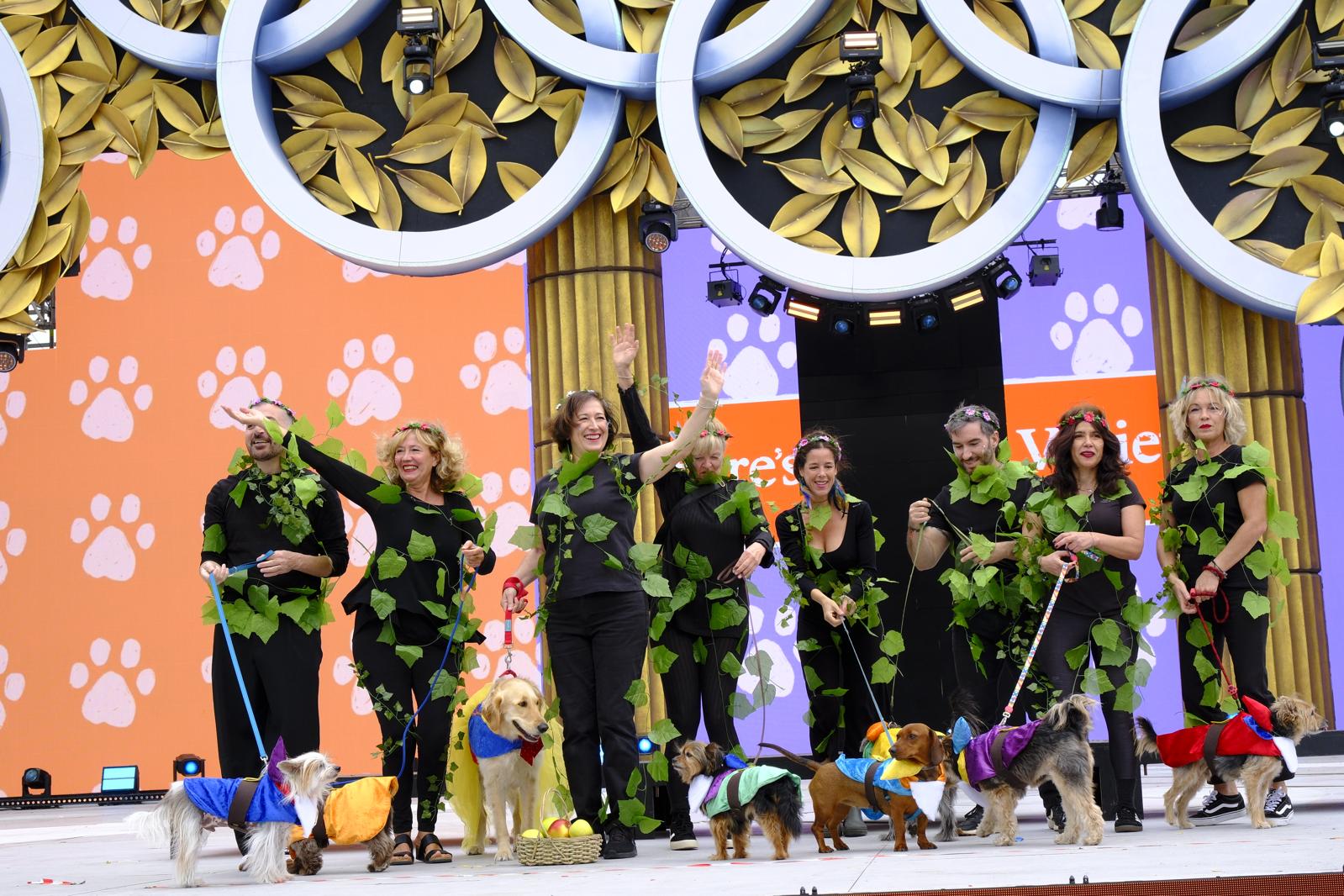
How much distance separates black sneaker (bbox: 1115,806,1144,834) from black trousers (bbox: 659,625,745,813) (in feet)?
4.28

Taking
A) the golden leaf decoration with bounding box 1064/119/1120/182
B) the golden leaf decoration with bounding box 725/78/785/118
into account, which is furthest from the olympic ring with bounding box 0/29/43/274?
the golden leaf decoration with bounding box 1064/119/1120/182

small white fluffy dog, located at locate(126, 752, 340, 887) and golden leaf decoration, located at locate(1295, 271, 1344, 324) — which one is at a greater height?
golden leaf decoration, located at locate(1295, 271, 1344, 324)

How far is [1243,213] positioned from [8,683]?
28.6ft

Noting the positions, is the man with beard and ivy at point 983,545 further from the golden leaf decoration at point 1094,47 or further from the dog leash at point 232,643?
the dog leash at point 232,643

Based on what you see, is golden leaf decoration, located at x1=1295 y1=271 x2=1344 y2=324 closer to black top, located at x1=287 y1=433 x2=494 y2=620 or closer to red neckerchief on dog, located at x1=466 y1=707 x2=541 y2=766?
black top, located at x1=287 y1=433 x2=494 y2=620

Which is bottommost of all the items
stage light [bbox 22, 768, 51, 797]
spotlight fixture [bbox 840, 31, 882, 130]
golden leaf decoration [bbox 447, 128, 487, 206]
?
stage light [bbox 22, 768, 51, 797]

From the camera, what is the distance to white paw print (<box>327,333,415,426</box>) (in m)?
10.0

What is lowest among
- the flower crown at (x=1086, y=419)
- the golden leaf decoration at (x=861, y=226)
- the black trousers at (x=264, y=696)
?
the black trousers at (x=264, y=696)

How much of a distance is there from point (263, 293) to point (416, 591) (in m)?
6.04

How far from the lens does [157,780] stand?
9.86 m

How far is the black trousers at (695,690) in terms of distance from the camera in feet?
16.1

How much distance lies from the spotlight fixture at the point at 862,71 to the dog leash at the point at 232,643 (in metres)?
3.43

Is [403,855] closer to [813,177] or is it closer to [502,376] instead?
[813,177]

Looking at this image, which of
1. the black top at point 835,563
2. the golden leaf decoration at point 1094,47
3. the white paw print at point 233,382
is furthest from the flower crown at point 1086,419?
the white paw print at point 233,382
